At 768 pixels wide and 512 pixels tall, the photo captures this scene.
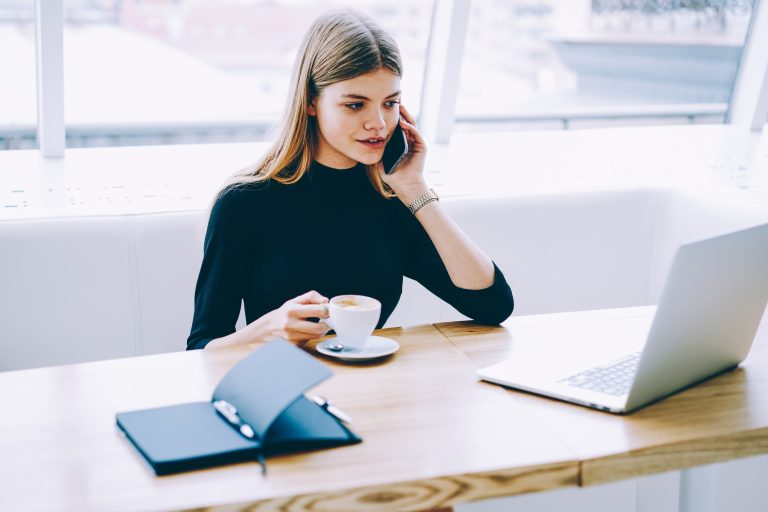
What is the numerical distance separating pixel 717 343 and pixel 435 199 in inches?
26.7

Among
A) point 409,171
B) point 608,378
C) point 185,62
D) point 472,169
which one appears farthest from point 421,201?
point 185,62

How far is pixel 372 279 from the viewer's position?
6.05ft

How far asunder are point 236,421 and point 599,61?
10.6ft

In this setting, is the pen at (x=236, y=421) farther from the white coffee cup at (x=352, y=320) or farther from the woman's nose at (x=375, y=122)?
the woman's nose at (x=375, y=122)

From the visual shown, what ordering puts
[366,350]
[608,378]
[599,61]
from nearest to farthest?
[608,378]
[366,350]
[599,61]

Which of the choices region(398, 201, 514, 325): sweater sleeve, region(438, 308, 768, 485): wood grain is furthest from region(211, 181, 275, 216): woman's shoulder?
region(438, 308, 768, 485): wood grain

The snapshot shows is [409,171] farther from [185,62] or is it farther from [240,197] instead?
[185,62]

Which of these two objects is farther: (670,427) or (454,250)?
(454,250)

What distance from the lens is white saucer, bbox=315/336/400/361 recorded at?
4.70ft

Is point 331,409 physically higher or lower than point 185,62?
lower

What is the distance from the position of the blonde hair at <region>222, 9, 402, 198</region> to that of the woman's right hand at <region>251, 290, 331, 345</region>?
1.39ft

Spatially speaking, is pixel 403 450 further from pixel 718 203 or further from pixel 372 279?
pixel 718 203

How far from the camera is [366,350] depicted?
147 cm

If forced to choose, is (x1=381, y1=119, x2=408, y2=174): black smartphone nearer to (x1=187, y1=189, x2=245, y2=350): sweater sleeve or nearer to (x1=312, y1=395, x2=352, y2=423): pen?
(x1=187, y1=189, x2=245, y2=350): sweater sleeve
